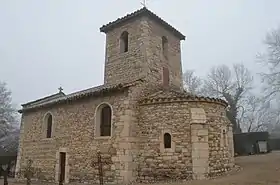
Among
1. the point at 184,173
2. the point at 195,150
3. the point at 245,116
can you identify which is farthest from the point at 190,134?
the point at 245,116

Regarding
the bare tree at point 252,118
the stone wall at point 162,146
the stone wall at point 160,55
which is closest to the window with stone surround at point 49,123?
the stone wall at point 162,146

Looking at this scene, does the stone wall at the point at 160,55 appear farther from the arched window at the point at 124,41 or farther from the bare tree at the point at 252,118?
the bare tree at the point at 252,118

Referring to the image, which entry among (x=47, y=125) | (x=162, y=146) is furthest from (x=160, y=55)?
(x=47, y=125)

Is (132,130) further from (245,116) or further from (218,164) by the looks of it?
(245,116)

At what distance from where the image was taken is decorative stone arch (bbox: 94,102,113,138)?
14.3 metres

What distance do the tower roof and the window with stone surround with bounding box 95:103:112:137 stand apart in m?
5.82

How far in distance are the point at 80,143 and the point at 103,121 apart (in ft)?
6.06

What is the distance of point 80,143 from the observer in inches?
597

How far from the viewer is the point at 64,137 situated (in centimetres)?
1619

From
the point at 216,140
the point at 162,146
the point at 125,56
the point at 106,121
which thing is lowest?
the point at 162,146

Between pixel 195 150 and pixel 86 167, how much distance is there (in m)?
5.71

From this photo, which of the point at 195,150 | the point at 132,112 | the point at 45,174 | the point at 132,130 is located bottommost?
the point at 45,174

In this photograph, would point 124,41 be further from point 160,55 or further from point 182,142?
point 182,142

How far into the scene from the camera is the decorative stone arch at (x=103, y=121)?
1434 cm
